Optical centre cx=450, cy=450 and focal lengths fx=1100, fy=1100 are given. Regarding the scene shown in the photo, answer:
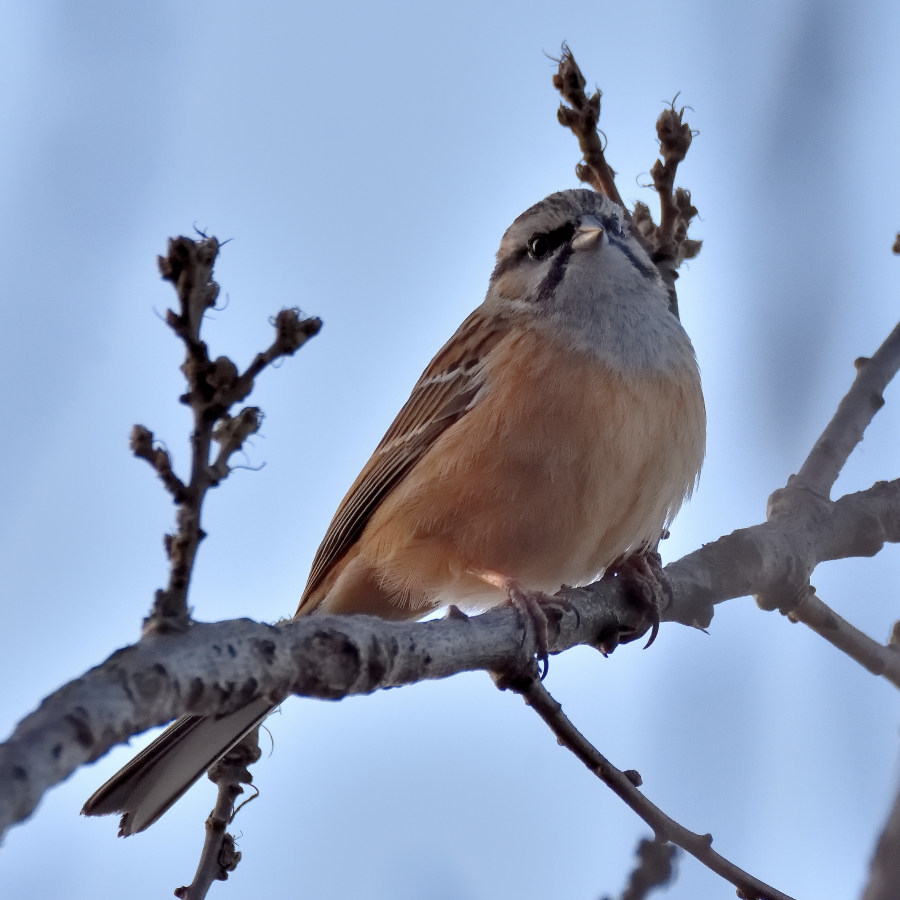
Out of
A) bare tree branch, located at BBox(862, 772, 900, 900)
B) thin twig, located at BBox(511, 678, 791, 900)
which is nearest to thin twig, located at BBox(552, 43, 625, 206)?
thin twig, located at BBox(511, 678, 791, 900)

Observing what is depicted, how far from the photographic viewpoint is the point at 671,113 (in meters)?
5.11

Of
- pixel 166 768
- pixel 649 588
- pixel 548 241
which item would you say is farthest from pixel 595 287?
pixel 166 768

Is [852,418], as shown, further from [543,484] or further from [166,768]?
[166,768]

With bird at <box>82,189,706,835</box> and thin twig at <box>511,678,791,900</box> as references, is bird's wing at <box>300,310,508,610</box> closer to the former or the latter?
bird at <box>82,189,706,835</box>

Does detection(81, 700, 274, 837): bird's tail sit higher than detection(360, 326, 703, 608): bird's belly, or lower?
lower

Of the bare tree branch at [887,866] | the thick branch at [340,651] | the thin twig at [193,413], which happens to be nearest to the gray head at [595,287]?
the thick branch at [340,651]

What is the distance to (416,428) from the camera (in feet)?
18.0

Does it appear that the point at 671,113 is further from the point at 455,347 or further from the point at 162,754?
the point at 162,754

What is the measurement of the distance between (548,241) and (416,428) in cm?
126

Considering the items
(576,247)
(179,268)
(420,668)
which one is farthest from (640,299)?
(179,268)

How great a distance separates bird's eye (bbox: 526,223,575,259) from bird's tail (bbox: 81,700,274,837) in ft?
9.34

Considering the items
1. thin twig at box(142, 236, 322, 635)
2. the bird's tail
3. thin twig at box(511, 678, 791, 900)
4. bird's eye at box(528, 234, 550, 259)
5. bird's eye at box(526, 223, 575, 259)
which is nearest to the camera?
thin twig at box(142, 236, 322, 635)

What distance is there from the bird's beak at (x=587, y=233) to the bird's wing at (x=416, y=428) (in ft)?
1.79

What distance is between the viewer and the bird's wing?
5.30m
